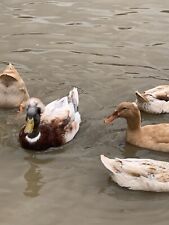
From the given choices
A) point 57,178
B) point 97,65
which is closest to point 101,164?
point 57,178

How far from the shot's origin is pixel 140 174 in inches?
264

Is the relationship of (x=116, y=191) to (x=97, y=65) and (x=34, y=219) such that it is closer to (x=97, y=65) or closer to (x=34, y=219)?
(x=34, y=219)

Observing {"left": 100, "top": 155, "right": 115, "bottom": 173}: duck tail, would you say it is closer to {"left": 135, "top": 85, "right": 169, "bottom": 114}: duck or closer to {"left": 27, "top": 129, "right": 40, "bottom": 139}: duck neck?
{"left": 27, "top": 129, "right": 40, "bottom": 139}: duck neck

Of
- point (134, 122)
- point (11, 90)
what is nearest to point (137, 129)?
point (134, 122)

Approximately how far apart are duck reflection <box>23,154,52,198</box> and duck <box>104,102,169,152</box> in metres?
1.00

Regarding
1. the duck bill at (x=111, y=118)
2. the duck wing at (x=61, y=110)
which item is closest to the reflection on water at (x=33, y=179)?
the duck wing at (x=61, y=110)

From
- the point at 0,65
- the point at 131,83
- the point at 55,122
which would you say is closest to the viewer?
the point at 55,122

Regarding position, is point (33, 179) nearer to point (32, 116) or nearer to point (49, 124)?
point (32, 116)

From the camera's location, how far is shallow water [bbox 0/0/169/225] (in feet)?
21.2

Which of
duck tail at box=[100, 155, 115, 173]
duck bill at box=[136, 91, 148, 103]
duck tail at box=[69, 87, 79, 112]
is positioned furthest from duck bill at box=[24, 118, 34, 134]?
duck bill at box=[136, 91, 148, 103]

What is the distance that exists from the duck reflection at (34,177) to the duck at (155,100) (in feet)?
5.78

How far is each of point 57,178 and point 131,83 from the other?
115 inches

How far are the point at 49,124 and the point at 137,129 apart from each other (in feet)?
3.50

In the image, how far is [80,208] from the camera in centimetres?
643
